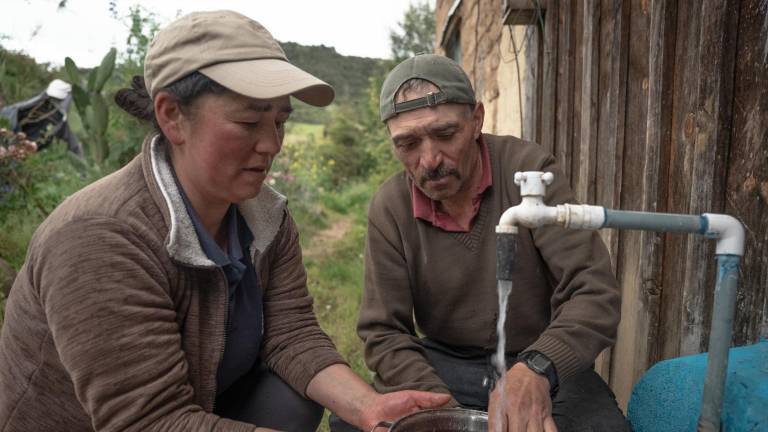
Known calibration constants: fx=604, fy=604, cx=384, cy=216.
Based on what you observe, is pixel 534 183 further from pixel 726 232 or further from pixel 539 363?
pixel 539 363

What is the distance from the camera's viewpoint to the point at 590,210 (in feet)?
3.91

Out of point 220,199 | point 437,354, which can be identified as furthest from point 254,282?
point 437,354

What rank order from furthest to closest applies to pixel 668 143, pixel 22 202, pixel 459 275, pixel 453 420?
pixel 22 202 < pixel 459 275 < pixel 668 143 < pixel 453 420

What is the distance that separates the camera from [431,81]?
2232mm

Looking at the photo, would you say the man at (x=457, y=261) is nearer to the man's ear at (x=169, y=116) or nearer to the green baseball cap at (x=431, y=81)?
the green baseball cap at (x=431, y=81)

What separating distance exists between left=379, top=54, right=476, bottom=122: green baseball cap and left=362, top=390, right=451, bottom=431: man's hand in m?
1.02

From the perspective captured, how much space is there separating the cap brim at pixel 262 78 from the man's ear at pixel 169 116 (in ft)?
0.45

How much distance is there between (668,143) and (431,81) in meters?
0.89

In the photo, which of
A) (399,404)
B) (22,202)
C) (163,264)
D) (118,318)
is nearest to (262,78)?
(163,264)

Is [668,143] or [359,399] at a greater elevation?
[668,143]

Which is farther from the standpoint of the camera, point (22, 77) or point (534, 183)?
point (22, 77)

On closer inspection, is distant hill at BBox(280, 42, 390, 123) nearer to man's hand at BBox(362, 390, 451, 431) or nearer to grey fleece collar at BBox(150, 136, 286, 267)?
grey fleece collar at BBox(150, 136, 286, 267)

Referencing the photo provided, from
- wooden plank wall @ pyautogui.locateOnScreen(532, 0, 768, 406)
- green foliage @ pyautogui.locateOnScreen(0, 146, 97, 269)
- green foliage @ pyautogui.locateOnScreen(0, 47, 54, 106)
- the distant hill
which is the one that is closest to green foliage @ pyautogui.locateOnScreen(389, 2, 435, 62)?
the distant hill

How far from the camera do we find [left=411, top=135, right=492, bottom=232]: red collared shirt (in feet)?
7.72
